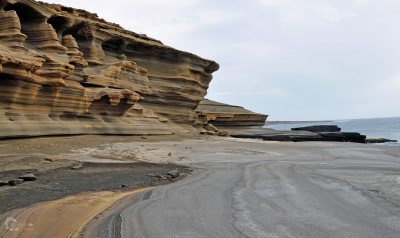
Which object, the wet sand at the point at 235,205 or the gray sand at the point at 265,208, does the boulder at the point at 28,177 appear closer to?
the wet sand at the point at 235,205

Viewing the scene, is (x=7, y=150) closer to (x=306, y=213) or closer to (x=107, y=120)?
(x=107, y=120)

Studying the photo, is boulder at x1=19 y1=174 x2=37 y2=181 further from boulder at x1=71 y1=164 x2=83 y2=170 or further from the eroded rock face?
the eroded rock face

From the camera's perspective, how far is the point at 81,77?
21172 mm

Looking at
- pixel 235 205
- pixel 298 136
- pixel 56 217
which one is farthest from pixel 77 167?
pixel 298 136

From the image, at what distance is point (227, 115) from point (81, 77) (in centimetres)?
2406

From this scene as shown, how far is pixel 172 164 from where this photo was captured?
13.0 meters

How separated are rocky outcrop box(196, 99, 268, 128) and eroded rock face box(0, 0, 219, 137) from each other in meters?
9.95

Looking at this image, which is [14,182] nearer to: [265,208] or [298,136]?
[265,208]

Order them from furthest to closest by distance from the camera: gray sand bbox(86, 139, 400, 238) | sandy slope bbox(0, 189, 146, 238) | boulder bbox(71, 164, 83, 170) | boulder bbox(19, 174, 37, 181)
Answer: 1. boulder bbox(71, 164, 83, 170)
2. boulder bbox(19, 174, 37, 181)
3. sandy slope bbox(0, 189, 146, 238)
4. gray sand bbox(86, 139, 400, 238)

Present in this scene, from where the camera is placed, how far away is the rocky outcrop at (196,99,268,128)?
42.2 meters

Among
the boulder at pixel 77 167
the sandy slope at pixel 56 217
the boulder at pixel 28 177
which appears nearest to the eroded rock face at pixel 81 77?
the boulder at pixel 77 167

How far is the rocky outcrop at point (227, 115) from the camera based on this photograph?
42.2 meters

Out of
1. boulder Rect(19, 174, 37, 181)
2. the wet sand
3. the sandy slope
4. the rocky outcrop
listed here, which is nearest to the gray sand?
the wet sand

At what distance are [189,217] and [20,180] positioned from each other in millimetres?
4897
